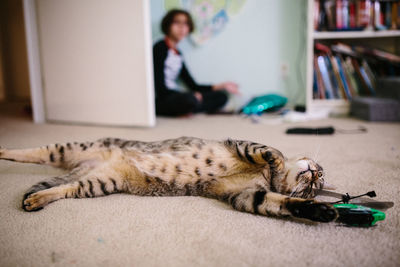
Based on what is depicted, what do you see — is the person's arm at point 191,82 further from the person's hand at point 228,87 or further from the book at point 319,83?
the book at point 319,83

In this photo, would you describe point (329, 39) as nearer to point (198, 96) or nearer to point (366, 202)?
Answer: point (198, 96)

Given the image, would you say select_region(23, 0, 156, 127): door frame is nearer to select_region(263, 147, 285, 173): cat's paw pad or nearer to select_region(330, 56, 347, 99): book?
select_region(263, 147, 285, 173): cat's paw pad

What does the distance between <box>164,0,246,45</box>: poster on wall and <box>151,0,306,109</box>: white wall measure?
0.16ft

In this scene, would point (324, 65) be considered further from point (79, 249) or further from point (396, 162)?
point (79, 249)

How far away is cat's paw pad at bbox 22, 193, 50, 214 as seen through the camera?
42.4 inches

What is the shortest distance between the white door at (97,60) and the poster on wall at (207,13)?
3.05ft

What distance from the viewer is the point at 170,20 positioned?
9.81 ft

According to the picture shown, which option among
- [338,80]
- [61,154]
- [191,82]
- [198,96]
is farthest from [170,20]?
[61,154]

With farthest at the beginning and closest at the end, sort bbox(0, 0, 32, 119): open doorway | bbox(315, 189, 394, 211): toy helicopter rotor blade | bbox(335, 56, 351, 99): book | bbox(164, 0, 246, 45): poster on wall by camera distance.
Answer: bbox(0, 0, 32, 119): open doorway → bbox(164, 0, 246, 45): poster on wall → bbox(335, 56, 351, 99): book → bbox(315, 189, 394, 211): toy helicopter rotor blade

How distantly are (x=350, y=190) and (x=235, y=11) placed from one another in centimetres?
226

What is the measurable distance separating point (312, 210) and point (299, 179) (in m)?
0.19

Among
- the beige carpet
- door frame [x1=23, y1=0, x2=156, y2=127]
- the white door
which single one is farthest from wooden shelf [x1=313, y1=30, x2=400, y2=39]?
door frame [x1=23, y1=0, x2=156, y2=127]

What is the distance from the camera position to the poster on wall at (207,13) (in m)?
3.06

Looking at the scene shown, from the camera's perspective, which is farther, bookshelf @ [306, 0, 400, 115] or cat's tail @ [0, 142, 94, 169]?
bookshelf @ [306, 0, 400, 115]
